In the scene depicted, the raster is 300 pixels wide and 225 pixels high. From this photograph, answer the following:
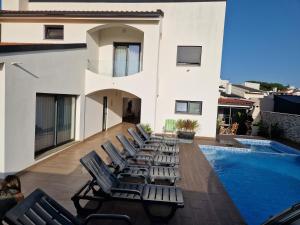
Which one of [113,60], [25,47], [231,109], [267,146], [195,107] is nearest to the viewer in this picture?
[25,47]

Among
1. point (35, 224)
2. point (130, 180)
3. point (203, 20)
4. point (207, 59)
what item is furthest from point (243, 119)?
point (35, 224)

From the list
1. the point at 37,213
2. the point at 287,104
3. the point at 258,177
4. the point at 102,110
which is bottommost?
the point at 258,177

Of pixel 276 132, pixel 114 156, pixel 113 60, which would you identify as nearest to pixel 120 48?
pixel 113 60

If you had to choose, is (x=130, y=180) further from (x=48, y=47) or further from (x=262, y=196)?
(x=48, y=47)

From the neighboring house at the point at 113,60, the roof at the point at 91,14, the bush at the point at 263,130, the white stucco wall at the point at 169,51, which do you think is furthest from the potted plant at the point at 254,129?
the roof at the point at 91,14

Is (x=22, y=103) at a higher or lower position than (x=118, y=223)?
higher

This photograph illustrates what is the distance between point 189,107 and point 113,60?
5975mm

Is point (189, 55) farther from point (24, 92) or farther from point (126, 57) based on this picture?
point (24, 92)

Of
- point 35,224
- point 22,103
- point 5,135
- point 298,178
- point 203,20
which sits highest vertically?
point 203,20

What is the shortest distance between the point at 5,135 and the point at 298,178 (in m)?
11.4

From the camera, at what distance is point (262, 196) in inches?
337

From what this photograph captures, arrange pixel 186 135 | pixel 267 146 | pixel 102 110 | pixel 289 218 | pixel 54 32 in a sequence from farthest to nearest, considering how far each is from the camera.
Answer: pixel 267 146
pixel 102 110
pixel 54 32
pixel 186 135
pixel 289 218

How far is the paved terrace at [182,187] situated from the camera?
595 cm

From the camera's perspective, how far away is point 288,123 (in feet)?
64.0
